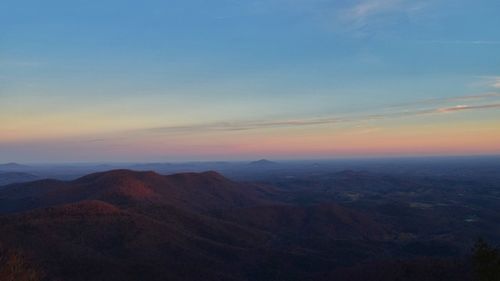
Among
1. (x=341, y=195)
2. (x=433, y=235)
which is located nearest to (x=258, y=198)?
(x=341, y=195)

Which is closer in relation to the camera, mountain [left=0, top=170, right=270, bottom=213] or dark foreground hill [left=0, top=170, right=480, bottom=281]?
dark foreground hill [left=0, top=170, right=480, bottom=281]

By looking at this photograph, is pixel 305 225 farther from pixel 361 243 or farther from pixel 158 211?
pixel 158 211

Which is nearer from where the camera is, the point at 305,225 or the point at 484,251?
the point at 484,251

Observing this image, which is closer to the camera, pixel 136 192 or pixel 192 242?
pixel 192 242

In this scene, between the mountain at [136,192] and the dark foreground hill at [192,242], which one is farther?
the mountain at [136,192]

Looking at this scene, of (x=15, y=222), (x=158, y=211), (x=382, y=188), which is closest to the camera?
(x=15, y=222)

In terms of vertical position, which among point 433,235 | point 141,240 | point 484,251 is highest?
point 484,251

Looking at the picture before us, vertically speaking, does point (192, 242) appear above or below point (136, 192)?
below

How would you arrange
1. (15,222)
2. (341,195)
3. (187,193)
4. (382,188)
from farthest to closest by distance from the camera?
(382,188), (341,195), (187,193), (15,222)
